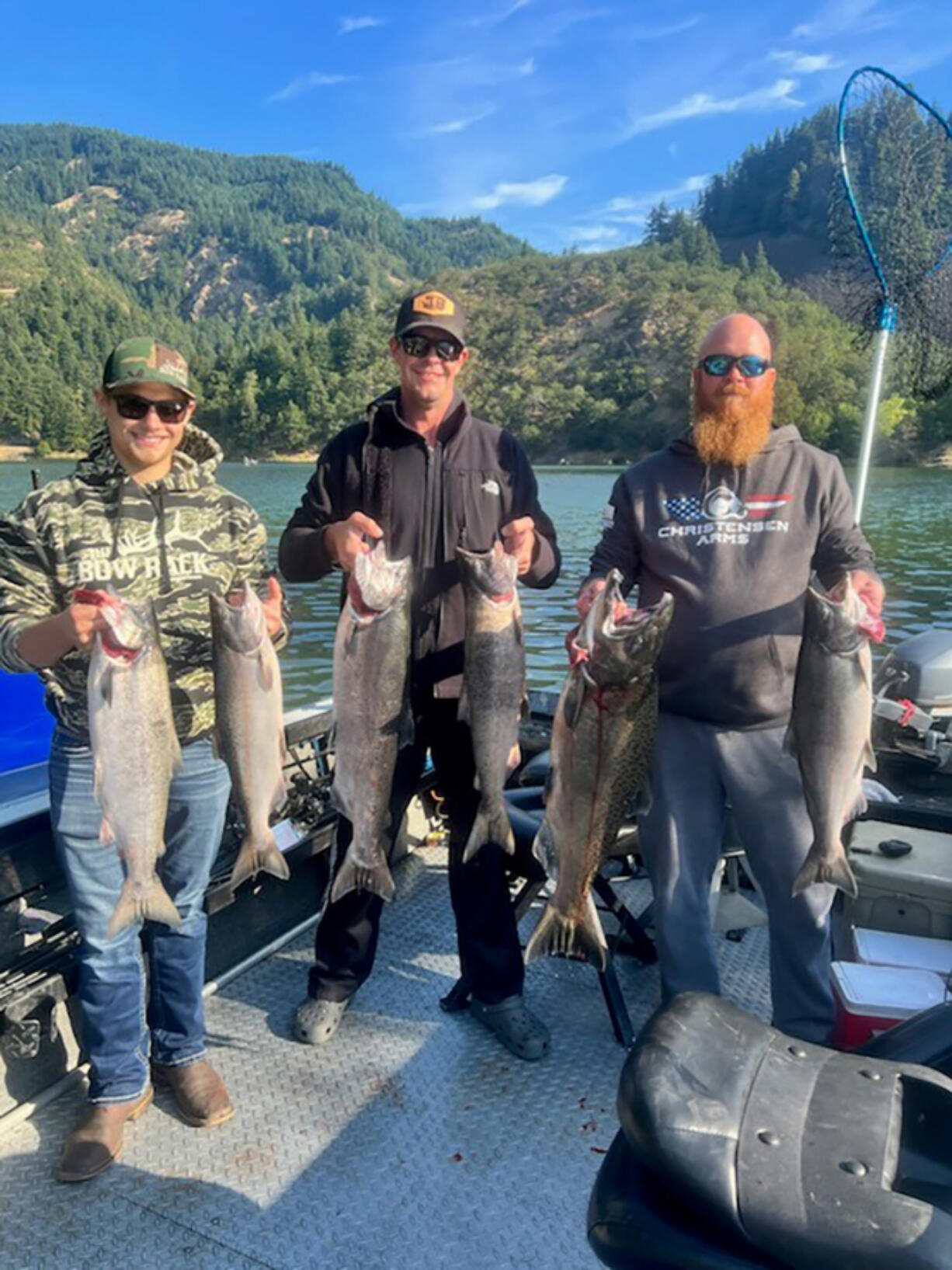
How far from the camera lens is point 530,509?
3.45 metres

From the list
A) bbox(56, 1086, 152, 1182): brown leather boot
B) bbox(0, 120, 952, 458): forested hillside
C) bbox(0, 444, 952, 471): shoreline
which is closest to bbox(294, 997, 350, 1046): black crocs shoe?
bbox(56, 1086, 152, 1182): brown leather boot

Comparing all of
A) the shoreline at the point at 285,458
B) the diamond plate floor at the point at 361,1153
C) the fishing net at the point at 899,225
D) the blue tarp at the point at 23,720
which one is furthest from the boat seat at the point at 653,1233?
the shoreline at the point at 285,458

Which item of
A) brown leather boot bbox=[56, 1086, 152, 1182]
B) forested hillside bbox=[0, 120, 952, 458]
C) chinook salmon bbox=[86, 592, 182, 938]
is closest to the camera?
chinook salmon bbox=[86, 592, 182, 938]

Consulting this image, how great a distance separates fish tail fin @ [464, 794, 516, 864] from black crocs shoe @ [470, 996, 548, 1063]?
736 millimetres

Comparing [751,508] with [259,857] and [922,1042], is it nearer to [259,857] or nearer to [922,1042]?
[922,1042]

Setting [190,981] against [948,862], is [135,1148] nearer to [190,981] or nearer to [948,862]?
[190,981]

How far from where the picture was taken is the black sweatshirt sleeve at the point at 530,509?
3.32 metres

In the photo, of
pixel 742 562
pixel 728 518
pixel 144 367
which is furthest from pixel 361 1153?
pixel 144 367

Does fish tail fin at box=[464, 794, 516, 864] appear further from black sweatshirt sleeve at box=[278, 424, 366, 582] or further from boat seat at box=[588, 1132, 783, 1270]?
boat seat at box=[588, 1132, 783, 1270]

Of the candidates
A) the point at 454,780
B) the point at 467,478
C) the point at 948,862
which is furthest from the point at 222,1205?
the point at 948,862

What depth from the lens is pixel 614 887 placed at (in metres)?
4.87

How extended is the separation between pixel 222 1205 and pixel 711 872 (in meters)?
1.89

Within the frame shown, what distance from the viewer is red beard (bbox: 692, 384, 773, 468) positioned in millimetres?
3162

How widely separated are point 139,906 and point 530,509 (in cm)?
187
